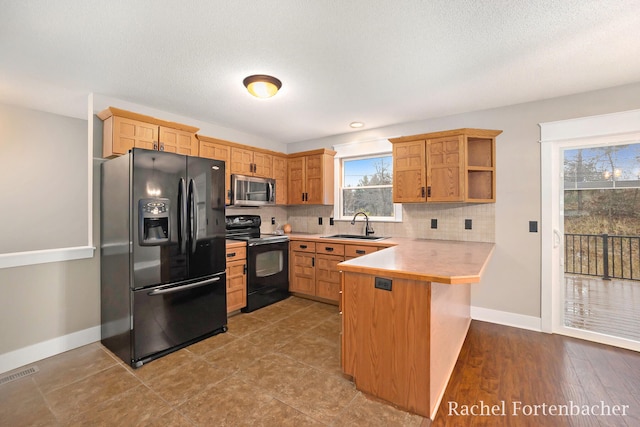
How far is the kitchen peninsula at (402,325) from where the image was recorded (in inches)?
67.9

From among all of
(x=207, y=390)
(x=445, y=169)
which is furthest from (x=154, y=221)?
(x=445, y=169)

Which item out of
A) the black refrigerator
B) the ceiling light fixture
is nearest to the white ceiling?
the ceiling light fixture

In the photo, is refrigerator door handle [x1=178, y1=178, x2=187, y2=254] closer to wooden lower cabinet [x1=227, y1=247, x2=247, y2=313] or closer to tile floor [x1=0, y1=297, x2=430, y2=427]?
wooden lower cabinet [x1=227, y1=247, x2=247, y2=313]

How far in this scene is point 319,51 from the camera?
7.00ft

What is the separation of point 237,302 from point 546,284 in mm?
3426

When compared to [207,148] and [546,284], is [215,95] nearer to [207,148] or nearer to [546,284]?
[207,148]

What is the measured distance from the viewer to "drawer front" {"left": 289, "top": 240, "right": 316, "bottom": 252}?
393 centimetres

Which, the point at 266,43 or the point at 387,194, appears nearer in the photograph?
the point at 266,43

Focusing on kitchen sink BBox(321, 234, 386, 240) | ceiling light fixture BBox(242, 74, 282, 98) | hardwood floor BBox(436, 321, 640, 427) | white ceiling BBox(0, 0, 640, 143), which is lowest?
hardwood floor BBox(436, 321, 640, 427)

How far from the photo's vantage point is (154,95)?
116 inches

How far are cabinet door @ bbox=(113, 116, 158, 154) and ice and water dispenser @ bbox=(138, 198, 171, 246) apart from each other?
82cm

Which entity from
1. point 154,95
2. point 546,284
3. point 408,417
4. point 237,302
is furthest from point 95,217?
point 546,284

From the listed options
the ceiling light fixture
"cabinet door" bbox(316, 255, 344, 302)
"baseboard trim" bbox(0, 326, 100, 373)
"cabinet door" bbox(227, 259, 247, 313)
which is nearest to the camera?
"baseboard trim" bbox(0, 326, 100, 373)

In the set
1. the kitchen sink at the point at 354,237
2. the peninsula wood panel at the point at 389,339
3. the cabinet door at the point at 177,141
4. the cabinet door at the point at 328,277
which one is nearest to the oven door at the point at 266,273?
the cabinet door at the point at 328,277
